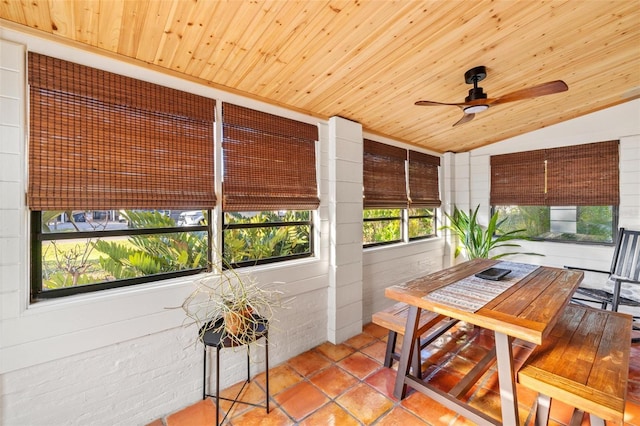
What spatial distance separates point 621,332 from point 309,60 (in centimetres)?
283

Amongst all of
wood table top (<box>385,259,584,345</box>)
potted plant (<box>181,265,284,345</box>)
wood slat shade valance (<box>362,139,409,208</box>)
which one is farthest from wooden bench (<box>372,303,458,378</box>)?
wood slat shade valance (<box>362,139,409,208</box>)

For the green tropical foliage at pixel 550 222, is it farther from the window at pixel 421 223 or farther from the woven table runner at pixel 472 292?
the woven table runner at pixel 472 292

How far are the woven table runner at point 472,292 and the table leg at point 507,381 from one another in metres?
0.21

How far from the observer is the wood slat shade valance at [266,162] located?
223 cm

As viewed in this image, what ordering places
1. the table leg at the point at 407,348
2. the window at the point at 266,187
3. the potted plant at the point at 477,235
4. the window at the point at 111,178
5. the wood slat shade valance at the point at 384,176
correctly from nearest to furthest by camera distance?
the window at the point at 111,178, the table leg at the point at 407,348, the window at the point at 266,187, the wood slat shade valance at the point at 384,176, the potted plant at the point at 477,235

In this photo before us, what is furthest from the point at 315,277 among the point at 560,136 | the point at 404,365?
the point at 560,136

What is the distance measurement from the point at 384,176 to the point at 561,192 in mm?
2424

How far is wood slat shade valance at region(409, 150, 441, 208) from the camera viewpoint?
3.99 m

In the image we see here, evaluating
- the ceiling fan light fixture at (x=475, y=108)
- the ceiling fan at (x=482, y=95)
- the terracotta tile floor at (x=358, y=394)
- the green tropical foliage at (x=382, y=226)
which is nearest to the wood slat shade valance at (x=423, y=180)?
the green tropical foliage at (x=382, y=226)

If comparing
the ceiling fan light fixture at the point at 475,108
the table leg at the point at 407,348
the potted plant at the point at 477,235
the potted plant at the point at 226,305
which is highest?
the ceiling fan light fixture at the point at 475,108

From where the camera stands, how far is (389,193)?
11.9ft

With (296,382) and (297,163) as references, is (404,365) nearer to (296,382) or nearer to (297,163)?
(296,382)

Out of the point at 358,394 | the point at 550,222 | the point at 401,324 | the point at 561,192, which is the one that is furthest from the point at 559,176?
the point at 358,394

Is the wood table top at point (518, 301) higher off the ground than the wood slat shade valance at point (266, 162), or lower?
lower
